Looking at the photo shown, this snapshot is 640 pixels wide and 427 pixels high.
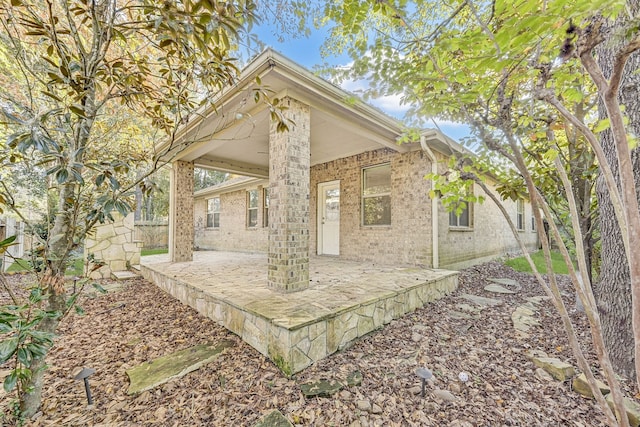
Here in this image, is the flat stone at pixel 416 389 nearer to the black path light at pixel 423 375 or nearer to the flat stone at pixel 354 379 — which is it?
the black path light at pixel 423 375

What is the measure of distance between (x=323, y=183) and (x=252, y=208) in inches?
131

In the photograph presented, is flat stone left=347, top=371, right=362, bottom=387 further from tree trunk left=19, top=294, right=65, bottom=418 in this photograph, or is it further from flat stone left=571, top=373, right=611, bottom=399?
tree trunk left=19, top=294, right=65, bottom=418

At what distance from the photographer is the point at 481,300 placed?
13.8 feet

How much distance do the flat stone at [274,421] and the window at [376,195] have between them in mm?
4637

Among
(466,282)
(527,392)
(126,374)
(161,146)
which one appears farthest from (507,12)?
(161,146)

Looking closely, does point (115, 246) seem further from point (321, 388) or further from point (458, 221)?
point (458, 221)

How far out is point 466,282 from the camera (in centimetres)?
525

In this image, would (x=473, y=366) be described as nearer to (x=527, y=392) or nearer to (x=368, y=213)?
(x=527, y=392)

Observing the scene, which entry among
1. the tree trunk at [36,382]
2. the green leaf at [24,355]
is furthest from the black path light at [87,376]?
the green leaf at [24,355]

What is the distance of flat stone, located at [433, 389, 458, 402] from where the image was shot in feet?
6.58

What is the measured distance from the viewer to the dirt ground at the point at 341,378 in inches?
71.7

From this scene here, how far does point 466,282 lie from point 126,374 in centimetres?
549

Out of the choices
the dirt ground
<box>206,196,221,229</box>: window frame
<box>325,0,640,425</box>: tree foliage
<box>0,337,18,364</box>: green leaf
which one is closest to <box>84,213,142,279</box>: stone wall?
the dirt ground

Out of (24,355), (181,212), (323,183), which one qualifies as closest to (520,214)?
(323,183)
